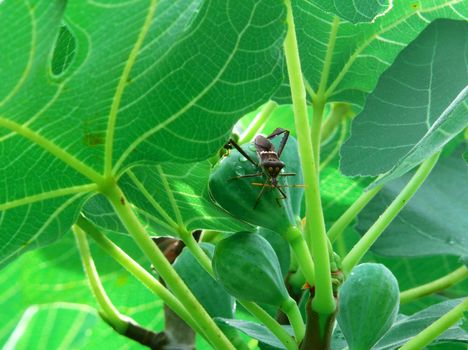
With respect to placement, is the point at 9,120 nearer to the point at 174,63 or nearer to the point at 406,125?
the point at 174,63

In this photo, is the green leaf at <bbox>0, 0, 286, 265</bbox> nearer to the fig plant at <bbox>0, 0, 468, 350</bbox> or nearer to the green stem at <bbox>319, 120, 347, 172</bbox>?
the fig plant at <bbox>0, 0, 468, 350</bbox>

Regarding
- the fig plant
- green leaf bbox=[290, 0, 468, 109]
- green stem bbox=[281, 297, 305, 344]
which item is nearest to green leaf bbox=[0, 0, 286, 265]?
the fig plant

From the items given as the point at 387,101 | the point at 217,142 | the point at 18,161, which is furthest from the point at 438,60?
the point at 18,161

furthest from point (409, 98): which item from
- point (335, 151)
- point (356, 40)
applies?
point (335, 151)

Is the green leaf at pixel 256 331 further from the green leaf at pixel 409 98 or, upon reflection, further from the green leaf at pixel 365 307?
the green leaf at pixel 409 98

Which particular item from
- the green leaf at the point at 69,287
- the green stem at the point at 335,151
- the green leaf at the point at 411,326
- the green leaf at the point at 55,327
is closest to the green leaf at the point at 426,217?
the green leaf at the point at 411,326
